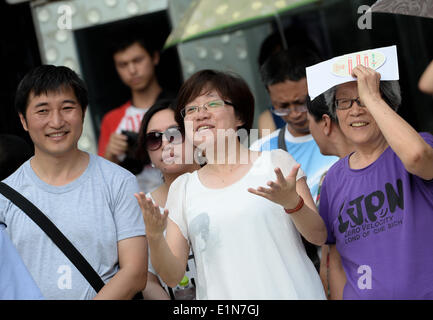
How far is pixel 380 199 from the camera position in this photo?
251 centimetres

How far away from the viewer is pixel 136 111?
459cm

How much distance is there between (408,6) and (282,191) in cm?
103

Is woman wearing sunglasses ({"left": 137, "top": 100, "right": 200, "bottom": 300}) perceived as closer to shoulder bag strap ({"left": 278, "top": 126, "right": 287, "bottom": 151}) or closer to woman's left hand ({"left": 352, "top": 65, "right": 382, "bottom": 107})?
shoulder bag strap ({"left": 278, "top": 126, "right": 287, "bottom": 151})

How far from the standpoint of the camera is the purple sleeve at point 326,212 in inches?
107

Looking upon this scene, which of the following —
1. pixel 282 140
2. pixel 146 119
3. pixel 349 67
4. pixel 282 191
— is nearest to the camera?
pixel 282 191

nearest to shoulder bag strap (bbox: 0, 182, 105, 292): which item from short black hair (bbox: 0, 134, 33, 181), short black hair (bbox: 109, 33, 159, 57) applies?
short black hair (bbox: 0, 134, 33, 181)

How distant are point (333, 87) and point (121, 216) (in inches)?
42.5

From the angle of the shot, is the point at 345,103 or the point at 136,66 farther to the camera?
the point at 136,66

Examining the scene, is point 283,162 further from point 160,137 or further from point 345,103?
point 160,137

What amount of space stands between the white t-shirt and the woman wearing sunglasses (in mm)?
788

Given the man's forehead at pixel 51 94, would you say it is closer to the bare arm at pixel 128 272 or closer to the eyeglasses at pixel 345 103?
the bare arm at pixel 128 272

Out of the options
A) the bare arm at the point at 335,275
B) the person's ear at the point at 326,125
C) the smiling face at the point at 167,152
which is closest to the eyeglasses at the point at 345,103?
the person's ear at the point at 326,125

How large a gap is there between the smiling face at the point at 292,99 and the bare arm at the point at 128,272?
1253mm

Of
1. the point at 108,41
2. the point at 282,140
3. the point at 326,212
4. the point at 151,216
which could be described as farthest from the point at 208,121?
the point at 108,41
